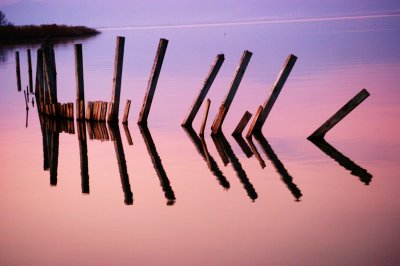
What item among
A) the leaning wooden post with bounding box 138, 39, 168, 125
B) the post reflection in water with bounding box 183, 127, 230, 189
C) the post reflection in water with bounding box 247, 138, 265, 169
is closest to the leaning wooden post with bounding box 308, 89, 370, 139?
the post reflection in water with bounding box 247, 138, 265, 169

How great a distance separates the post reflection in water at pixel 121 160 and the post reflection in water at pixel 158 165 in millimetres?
515

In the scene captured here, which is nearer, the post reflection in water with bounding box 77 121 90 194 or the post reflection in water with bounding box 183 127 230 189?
the post reflection in water with bounding box 183 127 230 189

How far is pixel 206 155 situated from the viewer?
1355 cm

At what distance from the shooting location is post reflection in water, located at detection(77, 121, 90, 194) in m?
11.6

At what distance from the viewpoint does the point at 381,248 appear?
7.89 m

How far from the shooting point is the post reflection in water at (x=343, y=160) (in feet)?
37.5

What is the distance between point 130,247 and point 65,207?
2.22 m

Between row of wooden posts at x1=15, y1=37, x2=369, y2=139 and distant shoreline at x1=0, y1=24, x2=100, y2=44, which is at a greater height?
row of wooden posts at x1=15, y1=37, x2=369, y2=139

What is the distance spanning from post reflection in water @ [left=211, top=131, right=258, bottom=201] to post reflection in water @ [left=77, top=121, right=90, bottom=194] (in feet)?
7.82

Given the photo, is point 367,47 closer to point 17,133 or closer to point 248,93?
point 248,93

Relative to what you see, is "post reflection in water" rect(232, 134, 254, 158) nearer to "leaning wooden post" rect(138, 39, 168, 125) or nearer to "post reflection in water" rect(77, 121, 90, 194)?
"leaning wooden post" rect(138, 39, 168, 125)

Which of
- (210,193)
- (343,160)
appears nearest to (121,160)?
(210,193)

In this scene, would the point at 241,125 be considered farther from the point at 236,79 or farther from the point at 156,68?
the point at 156,68

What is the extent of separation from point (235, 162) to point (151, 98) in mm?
4198
